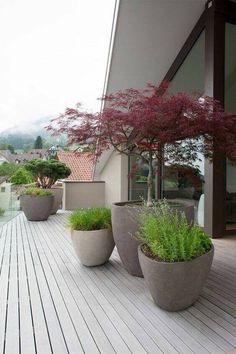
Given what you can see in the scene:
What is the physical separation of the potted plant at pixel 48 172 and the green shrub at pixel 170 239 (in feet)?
20.3

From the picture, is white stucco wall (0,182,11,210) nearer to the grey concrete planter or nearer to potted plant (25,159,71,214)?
potted plant (25,159,71,214)

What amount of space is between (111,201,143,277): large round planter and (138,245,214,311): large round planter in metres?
0.63

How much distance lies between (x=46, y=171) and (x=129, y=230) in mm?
6184

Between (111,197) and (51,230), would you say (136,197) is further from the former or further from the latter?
(51,230)

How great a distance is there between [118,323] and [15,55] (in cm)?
1747

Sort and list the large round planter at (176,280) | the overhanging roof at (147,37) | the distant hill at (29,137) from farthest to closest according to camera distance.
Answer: the overhanging roof at (147,37) → the distant hill at (29,137) → the large round planter at (176,280)

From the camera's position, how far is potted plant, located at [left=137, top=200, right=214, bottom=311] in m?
2.27

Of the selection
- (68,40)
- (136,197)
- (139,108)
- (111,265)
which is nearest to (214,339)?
(111,265)

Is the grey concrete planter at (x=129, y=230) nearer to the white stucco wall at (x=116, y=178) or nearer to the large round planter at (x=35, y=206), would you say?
the large round planter at (x=35, y=206)

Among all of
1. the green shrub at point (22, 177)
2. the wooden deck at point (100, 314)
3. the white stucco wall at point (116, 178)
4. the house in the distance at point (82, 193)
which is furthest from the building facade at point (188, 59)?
the green shrub at point (22, 177)

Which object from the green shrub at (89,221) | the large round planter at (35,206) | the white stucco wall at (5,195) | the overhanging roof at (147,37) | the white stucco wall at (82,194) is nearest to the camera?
the green shrub at (89,221)

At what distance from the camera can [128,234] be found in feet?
10.2

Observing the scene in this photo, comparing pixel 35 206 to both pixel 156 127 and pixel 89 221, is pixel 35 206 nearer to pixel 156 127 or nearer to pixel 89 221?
pixel 89 221

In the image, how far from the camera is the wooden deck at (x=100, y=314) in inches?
77.8
